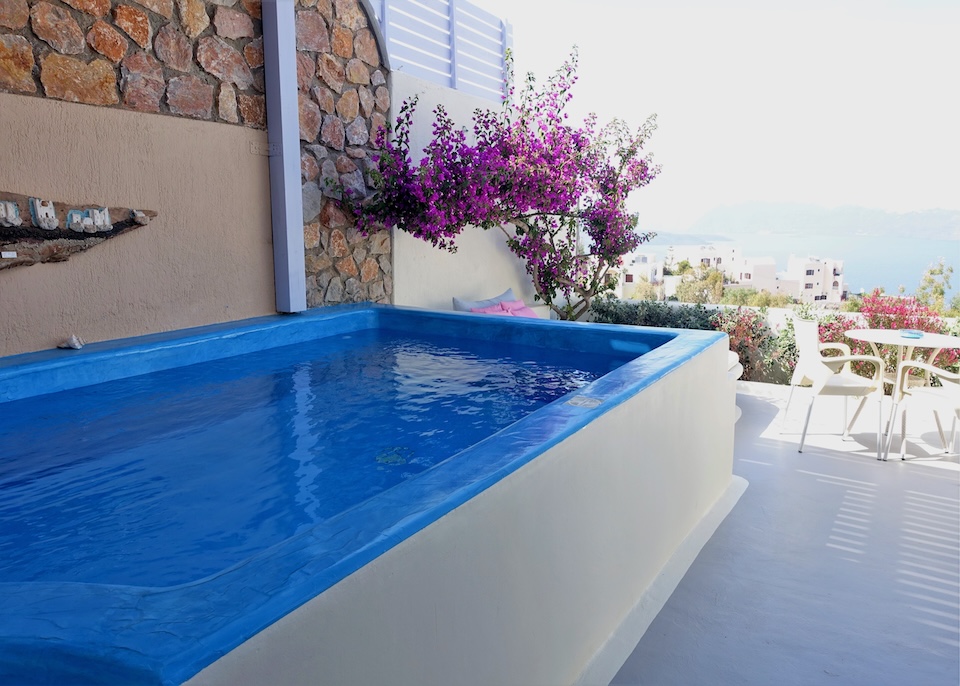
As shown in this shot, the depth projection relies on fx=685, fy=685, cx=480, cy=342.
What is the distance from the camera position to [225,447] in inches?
107

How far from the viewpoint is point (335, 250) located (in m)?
5.37

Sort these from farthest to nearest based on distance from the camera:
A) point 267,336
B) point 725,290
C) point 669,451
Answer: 1. point 725,290
2. point 267,336
3. point 669,451

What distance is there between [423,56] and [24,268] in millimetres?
4116

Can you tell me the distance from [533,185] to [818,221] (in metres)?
39.5

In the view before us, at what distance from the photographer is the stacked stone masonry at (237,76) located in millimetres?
3510

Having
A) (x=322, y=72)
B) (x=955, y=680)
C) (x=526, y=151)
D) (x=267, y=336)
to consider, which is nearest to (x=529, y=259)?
(x=526, y=151)

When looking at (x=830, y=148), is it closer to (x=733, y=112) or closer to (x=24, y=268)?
(x=733, y=112)

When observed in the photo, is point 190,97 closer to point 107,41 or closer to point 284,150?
point 107,41

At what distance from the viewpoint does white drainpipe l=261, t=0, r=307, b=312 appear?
459cm

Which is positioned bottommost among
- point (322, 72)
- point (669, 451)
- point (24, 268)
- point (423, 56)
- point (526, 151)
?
point (669, 451)

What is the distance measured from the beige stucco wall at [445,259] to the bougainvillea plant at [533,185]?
5.1 inches

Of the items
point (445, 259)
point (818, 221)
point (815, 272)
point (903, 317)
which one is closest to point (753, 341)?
point (903, 317)

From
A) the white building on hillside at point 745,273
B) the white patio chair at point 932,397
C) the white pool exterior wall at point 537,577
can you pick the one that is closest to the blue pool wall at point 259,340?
the white pool exterior wall at point 537,577

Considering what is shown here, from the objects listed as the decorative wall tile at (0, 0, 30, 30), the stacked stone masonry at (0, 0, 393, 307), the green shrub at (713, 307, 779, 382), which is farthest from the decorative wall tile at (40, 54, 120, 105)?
the green shrub at (713, 307, 779, 382)
